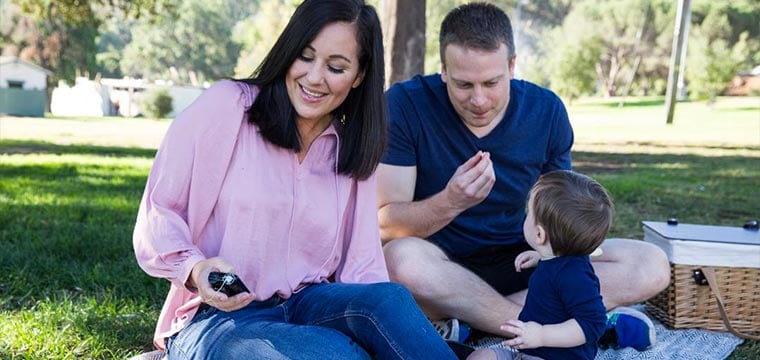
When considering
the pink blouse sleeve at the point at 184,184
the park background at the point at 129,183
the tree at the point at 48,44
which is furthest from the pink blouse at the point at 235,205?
the tree at the point at 48,44

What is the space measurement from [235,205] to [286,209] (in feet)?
0.52

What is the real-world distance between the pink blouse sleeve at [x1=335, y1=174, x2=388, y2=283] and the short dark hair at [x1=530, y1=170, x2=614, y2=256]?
54 cm

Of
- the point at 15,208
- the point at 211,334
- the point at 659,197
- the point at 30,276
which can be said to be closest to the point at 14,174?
the point at 15,208

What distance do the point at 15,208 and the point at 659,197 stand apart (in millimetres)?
5618

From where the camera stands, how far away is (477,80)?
3.14 meters

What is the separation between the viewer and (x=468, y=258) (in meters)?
3.34

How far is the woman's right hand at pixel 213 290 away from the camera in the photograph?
6.81ft

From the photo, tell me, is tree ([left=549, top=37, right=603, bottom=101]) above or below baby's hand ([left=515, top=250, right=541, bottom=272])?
below

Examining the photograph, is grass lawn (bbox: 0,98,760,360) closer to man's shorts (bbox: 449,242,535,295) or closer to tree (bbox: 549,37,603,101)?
man's shorts (bbox: 449,242,535,295)

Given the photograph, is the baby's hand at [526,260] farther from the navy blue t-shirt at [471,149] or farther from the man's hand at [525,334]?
the man's hand at [525,334]

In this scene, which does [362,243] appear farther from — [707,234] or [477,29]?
[707,234]

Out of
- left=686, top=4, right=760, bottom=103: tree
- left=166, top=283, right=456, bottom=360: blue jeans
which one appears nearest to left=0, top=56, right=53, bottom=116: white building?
left=686, top=4, right=760, bottom=103: tree

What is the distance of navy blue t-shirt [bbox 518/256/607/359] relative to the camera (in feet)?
8.28

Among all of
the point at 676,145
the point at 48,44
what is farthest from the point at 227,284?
the point at 48,44
